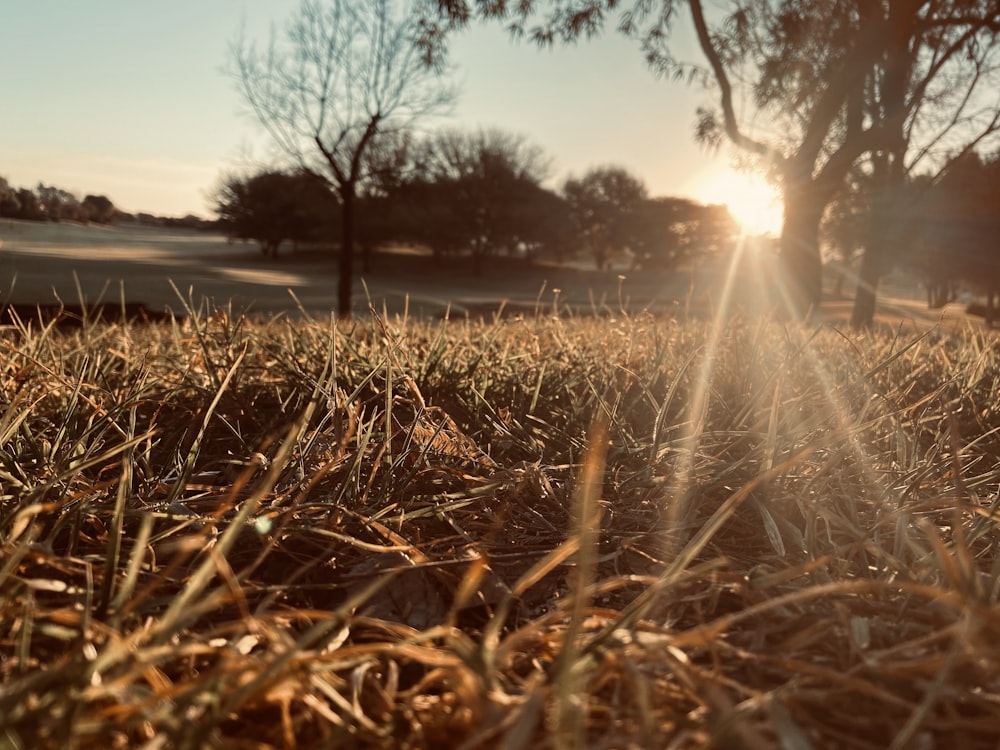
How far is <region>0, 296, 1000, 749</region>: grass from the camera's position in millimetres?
594

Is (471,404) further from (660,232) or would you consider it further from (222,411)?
(660,232)

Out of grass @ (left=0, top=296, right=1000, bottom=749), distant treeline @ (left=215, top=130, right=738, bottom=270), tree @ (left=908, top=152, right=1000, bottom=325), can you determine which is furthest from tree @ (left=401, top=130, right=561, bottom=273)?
grass @ (left=0, top=296, right=1000, bottom=749)

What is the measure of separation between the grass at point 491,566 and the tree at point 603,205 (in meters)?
49.2

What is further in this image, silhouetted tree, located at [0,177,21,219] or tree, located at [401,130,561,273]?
tree, located at [401,130,561,273]

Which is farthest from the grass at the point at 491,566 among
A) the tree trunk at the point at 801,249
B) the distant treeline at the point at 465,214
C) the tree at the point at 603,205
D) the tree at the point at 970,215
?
the tree at the point at 603,205

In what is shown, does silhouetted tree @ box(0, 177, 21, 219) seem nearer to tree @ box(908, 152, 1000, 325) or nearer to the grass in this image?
the grass

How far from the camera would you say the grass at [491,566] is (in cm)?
59

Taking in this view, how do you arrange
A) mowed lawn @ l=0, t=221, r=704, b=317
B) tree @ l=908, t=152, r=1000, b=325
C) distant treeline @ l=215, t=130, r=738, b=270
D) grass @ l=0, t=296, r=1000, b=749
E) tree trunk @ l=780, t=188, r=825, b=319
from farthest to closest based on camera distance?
Result: 1. distant treeline @ l=215, t=130, r=738, b=270
2. tree @ l=908, t=152, r=1000, b=325
3. mowed lawn @ l=0, t=221, r=704, b=317
4. tree trunk @ l=780, t=188, r=825, b=319
5. grass @ l=0, t=296, r=1000, b=749

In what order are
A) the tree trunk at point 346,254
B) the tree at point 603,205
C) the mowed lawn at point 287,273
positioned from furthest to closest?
the tree at point 603,205, the mowed lawn at point 287,273, the tree trunk at point 346,254

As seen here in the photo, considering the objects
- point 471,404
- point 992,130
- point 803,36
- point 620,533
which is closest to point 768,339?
point 471,404

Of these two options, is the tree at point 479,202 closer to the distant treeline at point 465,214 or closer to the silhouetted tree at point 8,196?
the distant treeline at point 465,214

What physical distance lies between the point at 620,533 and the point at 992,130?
11631 millimetres

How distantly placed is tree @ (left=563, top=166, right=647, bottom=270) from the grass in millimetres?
49228

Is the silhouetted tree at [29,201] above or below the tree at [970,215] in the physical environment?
below
